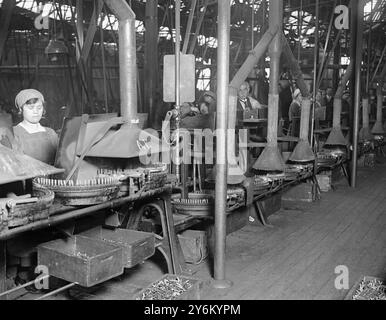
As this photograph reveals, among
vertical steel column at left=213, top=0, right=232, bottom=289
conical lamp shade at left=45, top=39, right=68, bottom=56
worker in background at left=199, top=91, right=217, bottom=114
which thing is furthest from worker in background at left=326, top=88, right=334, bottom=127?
vertical steel column at left=213, top=0, right=232, bottom=289

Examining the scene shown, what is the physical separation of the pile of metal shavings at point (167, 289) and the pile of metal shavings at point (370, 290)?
41.3 inches

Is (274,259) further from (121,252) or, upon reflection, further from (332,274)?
(121,252)

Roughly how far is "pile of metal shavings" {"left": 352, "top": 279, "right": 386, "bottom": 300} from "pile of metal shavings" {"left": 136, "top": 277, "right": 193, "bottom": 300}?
3.44ft

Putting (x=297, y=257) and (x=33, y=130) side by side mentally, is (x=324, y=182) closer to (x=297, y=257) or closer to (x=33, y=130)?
(x=297, y=257)

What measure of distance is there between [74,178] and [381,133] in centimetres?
778

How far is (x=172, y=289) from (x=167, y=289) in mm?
33

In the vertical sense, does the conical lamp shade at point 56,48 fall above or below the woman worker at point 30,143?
above

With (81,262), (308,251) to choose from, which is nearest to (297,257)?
(308,251)

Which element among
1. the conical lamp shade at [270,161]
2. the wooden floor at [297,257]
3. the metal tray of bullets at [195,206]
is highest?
the conical lamp shade at [270,161]

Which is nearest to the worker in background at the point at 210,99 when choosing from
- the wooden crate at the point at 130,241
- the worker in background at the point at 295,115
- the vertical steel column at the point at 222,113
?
the worker in background at the point at 295,115

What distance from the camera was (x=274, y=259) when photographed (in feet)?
12.9

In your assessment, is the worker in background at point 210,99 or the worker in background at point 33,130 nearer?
the worker in background at point 33,130

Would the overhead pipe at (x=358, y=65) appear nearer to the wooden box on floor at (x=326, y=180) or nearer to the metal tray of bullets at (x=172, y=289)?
the wooden box on floor at (x=326, y=180)

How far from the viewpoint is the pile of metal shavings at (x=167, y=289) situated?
8.93ft
